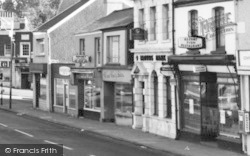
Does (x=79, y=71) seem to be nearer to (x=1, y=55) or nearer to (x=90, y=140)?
(x=90, y=140)

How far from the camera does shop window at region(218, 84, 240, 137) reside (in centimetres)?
2334

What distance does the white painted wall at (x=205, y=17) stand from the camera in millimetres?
23266

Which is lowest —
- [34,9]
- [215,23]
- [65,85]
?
[65,85]

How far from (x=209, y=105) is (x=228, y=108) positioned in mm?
1791

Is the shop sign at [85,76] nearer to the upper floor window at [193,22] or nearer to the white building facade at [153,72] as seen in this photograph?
the white building facade at [153,72]

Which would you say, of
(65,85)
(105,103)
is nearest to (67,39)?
(65,85)

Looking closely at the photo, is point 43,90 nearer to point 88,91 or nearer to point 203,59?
point 88,91

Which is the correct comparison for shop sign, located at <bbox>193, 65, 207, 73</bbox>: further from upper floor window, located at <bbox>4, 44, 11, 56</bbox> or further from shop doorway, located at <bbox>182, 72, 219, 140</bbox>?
upper floor window, located at <bbox>4, 44, 11, 56</bbox>

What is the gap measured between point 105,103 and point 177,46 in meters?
10.2

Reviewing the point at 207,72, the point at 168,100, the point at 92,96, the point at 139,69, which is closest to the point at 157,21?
the point at 139,69

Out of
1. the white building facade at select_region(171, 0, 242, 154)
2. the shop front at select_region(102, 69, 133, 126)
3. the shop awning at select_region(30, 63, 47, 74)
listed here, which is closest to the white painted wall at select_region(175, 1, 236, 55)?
the white building facade at select_region(171, 0, 242, 154)

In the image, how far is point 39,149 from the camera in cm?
2175

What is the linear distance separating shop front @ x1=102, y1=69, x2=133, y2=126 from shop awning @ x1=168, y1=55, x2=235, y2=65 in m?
6.72

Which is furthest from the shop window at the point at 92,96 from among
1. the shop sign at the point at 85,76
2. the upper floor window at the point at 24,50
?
the upper floor window at the point at 24,50
